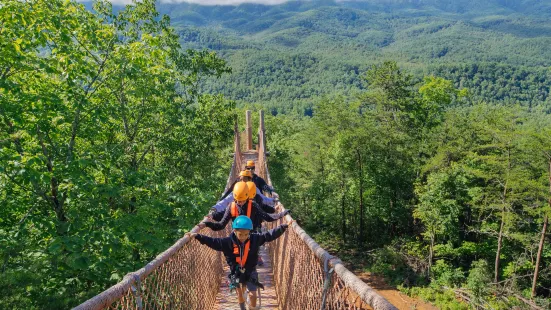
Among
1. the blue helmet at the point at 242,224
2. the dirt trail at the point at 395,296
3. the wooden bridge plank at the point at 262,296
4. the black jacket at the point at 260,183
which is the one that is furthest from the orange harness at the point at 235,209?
the dirt trail at the point at 395,296

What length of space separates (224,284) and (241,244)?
1.60m

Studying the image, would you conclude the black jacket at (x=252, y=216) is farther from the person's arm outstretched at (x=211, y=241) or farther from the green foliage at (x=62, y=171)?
the green foliage at (x=62, y=171)

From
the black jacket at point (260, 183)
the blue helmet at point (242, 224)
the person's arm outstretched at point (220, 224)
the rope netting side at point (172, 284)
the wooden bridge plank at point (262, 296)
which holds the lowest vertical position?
the wooden bridge plank at point (262, 296)

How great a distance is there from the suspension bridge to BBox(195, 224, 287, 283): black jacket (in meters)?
0.15

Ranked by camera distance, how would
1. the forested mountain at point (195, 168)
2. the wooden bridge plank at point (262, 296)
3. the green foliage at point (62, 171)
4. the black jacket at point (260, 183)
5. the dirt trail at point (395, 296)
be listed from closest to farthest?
the wooden bridge plank at point (262, 296) → the green foliage at point (62, 171) → the forested mountain at point (195, 168) → the black jacket at point (260, 183) → the dirt trail at point (395, 296)

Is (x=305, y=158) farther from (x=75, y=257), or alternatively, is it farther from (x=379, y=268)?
(x=75, y=257)

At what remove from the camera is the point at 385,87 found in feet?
57.5

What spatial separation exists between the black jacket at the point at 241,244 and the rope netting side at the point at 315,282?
0.21 metres

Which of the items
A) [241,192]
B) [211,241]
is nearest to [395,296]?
[241,192]

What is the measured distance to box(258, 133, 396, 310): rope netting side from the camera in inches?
66.1

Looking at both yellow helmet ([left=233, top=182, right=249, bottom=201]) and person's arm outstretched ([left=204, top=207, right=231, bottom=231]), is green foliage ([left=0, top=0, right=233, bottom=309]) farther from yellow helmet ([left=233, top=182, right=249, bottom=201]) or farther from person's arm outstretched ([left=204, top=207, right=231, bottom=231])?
yellow helmet ([left=233, top=182, right=249, bottom=201])

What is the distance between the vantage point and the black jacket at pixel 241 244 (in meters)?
2.79

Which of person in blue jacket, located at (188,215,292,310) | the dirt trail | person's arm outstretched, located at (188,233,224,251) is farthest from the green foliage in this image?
the dirt trail

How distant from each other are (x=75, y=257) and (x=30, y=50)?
8.60ft
